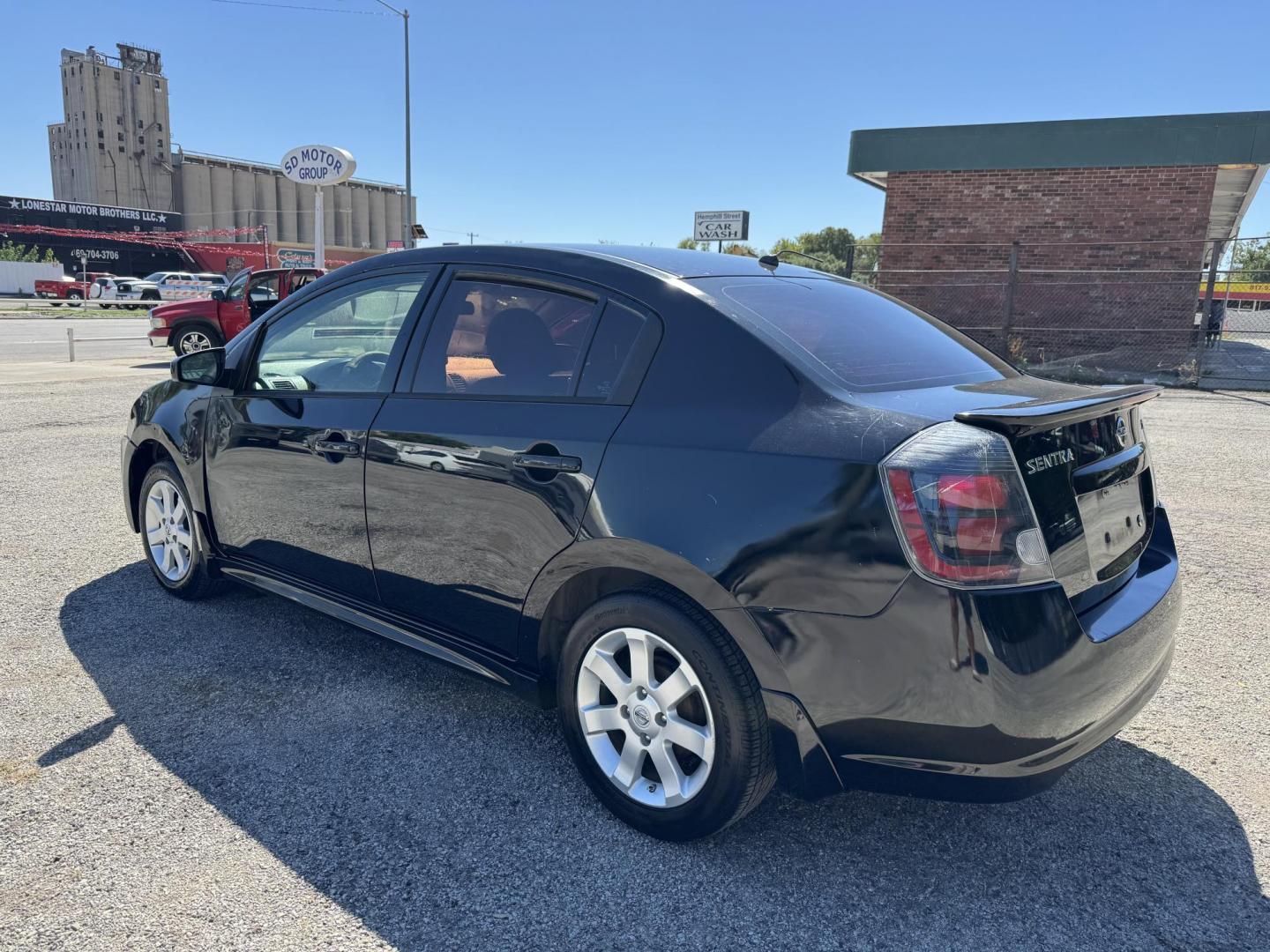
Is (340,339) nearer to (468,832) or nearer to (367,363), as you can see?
(367,363)

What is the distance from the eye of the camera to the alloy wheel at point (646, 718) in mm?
2459

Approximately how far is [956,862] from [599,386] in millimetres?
1693

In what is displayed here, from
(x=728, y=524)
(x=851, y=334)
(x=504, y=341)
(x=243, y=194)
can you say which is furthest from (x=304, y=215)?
(x=728, y=524)

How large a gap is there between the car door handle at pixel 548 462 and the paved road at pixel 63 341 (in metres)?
15.2

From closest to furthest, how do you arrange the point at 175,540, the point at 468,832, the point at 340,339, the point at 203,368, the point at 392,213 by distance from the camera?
1. the point at 468,832
2. the point at 340,339
3. the point at 203,368
4. the point at 175,540
5. the point at 392,213

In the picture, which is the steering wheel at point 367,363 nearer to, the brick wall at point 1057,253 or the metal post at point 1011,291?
the metal post at point 1011,291

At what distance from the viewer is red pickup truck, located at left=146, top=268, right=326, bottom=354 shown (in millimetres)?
15516

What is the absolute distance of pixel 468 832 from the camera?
2.62m

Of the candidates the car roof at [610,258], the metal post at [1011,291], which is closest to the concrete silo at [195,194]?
the metal post at [1011,291]

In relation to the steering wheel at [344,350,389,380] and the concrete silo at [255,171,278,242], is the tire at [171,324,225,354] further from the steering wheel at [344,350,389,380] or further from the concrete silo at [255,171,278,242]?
the concrete silo at [255,171,278,242]

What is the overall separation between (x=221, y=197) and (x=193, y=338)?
91526 millimetres

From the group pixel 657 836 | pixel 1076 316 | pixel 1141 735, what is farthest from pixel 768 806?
pixel 1076 316

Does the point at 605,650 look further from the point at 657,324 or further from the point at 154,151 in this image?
the point at 154,151

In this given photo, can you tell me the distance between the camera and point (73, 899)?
7.56ft
